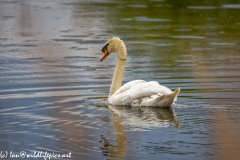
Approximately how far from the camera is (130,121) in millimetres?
10617

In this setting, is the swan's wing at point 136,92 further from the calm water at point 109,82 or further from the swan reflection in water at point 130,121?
the calm water at point 109,82

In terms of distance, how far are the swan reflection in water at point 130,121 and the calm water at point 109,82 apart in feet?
0.04

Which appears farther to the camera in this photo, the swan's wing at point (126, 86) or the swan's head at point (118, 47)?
the swan's head at point (118, 47)

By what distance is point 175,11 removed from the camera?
29562mm

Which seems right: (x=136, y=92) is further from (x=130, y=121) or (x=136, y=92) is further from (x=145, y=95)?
(x=130, y=121)

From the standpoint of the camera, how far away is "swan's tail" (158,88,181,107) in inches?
443

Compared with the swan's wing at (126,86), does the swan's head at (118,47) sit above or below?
above

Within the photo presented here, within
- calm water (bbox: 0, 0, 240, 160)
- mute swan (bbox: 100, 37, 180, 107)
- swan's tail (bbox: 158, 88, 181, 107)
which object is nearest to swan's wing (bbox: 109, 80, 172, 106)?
mute swan (bbox: 100, 37, 180, 107)

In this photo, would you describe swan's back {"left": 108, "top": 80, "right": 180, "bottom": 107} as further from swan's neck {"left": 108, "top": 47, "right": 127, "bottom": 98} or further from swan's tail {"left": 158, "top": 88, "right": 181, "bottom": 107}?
swan's neck {"left": 108, "top": 47, "right": 127, "bottom": 98}

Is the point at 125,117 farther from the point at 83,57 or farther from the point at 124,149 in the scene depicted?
the point at 83,57

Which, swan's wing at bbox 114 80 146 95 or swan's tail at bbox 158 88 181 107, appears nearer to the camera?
swan's tail at bbox 158 88 181 107

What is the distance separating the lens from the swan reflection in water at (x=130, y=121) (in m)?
8.79

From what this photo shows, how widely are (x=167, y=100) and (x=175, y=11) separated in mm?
→ 18392

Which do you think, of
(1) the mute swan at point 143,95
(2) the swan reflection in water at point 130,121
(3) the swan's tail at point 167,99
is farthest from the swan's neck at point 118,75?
(3) the swan's tail at point 167,99
